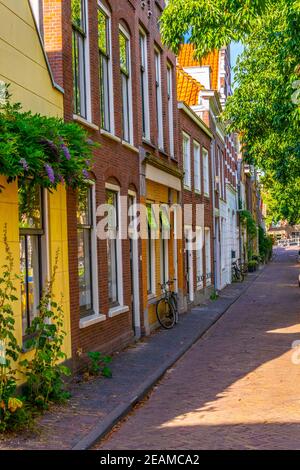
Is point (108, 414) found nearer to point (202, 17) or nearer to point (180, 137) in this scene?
point (202, 17)

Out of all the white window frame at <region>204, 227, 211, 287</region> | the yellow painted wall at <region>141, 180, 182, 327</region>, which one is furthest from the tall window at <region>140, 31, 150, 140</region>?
the white window frame at <region>204, 227, 211, 287</region>

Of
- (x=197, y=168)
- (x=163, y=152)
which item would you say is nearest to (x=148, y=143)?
(x=163, y=152)

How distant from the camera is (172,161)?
1877cm

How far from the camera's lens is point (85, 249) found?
1097cm

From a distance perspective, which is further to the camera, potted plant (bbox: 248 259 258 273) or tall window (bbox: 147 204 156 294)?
potted plant (bbox: 248 259 258 273)

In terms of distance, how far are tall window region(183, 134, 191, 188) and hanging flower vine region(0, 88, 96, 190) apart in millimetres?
13328

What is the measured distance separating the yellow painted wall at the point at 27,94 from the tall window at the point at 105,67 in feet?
8.74

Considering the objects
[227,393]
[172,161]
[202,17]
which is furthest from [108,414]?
[172,161]

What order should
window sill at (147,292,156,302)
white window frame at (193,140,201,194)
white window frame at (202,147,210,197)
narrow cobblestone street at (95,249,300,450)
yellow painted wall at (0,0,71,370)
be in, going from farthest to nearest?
white window frame at (202,147,210,197)
white window frame at (193,140,201,194)
window sill at (147,292,156,302)
yellow painted wall at (0,0,71,370)
narrow cobblestone street at (95,249,300,450)

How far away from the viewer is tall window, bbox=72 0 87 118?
10797 mm

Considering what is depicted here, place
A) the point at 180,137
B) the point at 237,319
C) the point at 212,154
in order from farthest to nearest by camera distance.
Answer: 1. the point at 212,154
2. the point at 180,137
3. the point at 237,319

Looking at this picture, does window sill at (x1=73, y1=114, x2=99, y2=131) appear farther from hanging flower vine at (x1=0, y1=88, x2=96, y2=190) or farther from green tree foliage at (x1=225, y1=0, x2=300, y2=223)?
green tree foliage at (x1=225, y1=0, x2=300, y2=223)

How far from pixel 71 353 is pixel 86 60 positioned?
16.0 feet
